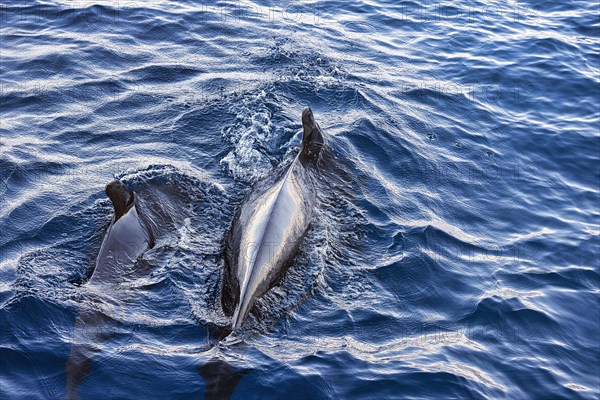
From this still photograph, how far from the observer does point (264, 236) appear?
24.2 ft

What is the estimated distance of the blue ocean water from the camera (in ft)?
22.0

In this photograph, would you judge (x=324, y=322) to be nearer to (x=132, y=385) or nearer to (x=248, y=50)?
(x=132, y=385)

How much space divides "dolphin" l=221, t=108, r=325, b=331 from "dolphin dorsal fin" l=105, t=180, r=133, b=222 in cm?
123

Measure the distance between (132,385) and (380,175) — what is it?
5.25m

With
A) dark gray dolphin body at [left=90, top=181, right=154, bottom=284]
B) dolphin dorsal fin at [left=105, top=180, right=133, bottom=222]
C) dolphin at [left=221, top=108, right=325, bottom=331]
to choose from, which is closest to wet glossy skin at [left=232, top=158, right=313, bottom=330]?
dolphin at [left=221, top=108, right=325, bottom=331]

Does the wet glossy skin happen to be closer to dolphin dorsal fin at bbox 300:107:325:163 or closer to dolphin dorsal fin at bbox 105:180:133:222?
dolphin dorsal fin at bbox 300:107:325:163

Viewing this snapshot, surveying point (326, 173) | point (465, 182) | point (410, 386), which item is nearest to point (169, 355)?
point (410, 386)

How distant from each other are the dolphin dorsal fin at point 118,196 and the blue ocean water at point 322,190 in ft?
1.73

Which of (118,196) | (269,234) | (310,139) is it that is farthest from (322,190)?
(118,196)

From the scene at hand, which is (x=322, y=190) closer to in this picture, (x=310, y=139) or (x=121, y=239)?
(x=310, y=139)

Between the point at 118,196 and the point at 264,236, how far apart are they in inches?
69.0

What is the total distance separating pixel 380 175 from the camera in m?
10.3

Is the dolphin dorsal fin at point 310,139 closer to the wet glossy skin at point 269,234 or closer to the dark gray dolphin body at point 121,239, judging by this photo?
the wet glossy skin at point 269,234


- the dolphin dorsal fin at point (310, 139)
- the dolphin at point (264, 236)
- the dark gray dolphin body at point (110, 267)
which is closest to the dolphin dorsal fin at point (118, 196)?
the dark gray dolphin body at point (110, 267)
